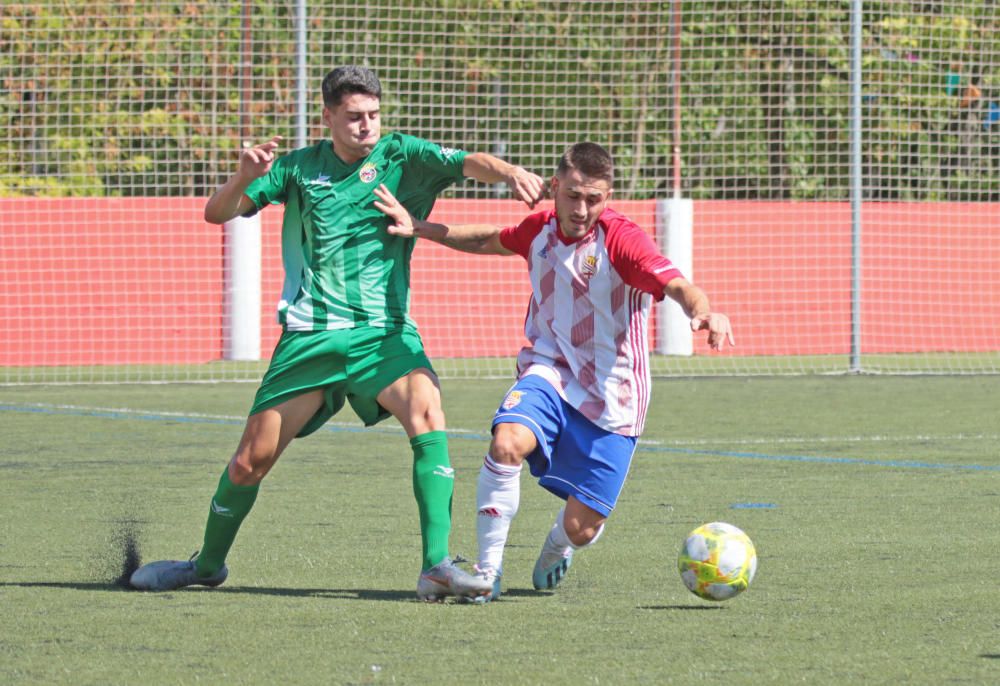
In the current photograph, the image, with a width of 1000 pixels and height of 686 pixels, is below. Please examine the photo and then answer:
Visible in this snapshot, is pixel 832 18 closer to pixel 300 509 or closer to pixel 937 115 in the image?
pixel 937 115

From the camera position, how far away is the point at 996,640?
445 centimetres

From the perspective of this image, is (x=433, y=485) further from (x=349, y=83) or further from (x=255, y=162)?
(x=349, y=83)

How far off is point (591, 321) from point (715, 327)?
89 centimetres

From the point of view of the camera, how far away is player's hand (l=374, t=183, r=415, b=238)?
5.58 metres

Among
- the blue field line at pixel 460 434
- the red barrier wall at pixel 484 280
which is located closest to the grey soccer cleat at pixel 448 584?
the blue field line at pixel 460 434

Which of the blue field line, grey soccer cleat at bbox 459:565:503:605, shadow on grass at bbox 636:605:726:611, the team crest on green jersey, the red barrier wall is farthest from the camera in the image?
the red barrier wall

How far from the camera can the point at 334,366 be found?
5.57 meters

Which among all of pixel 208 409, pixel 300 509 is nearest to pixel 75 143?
pixel 208 409

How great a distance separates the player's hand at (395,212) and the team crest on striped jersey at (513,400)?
0.64 meters

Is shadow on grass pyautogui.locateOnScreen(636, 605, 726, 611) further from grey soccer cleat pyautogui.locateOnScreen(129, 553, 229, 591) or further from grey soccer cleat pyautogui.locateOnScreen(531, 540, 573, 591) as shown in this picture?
grey soccer cleat pyautogui.locateOnScreen(129, 553, 229, 591)

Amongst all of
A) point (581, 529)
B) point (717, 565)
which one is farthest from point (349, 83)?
point (717, 565)

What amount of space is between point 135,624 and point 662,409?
808 cm

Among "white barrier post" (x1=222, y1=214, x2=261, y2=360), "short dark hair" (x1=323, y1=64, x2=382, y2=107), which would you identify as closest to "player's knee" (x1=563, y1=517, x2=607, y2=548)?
"short dark hair" (x1=323, y1=64, x2=382, y2=107)

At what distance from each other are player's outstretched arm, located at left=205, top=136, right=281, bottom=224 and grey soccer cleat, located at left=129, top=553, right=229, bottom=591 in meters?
1.14
